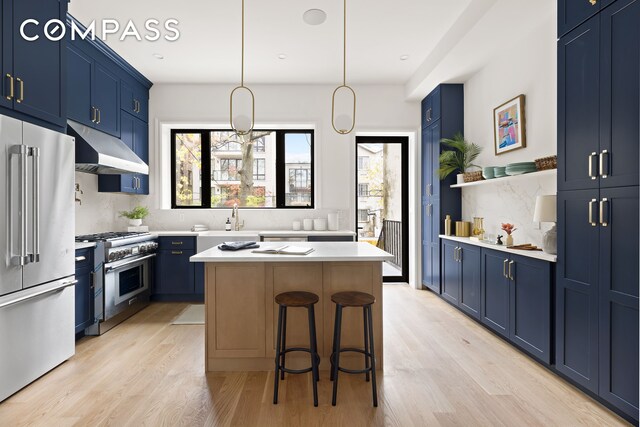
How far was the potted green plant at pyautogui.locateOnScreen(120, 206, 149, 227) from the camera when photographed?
491 cm

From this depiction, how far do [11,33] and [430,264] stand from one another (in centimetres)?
487

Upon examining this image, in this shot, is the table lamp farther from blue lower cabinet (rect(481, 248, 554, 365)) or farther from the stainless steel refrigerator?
the stainless steel refrigerator

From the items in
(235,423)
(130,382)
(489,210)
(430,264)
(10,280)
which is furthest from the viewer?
(430,264)

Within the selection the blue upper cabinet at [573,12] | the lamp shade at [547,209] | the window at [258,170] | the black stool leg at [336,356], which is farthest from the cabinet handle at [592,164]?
the window at [258,170]

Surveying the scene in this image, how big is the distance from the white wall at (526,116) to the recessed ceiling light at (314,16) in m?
1.93

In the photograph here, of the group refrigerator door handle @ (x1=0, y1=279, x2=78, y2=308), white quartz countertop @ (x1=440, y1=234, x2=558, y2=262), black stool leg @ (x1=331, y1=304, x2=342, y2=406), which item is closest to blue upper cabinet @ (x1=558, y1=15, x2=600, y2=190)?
white quartz countertop @ (x1=440, y1=234, x2=558, y2=262)

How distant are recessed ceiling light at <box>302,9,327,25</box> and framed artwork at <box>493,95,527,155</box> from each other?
202 centimetres

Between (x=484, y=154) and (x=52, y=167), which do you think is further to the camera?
(x=484, y=154)

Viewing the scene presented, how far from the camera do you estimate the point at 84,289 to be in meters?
3.37

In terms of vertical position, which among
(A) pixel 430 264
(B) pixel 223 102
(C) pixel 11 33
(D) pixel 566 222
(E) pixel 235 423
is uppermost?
(B) pixel 223 102

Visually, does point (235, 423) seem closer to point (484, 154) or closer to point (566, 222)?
point (566, 222)

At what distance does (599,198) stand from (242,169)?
4.50 metres

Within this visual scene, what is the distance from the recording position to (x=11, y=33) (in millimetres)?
2426

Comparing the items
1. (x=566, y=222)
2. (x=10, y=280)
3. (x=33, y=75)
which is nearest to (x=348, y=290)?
(x=566, y=222)
